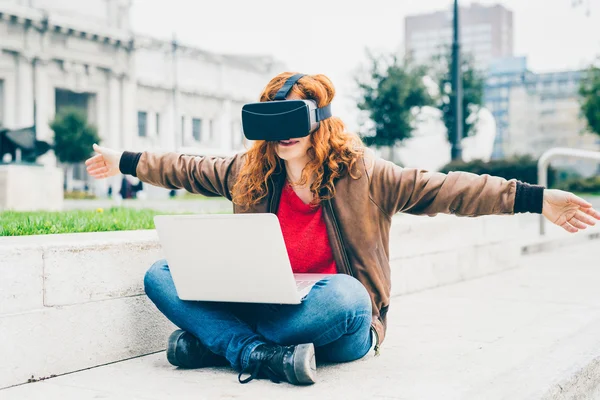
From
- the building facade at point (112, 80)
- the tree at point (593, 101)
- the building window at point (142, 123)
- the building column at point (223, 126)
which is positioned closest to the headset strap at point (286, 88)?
the tree at point (593, 101)

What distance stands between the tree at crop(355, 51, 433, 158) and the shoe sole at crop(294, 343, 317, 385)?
81.7 ft

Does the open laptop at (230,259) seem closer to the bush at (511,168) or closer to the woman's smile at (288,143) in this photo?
the woman's smile at (288,143)

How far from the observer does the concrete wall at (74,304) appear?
287cm

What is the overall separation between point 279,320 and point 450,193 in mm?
814

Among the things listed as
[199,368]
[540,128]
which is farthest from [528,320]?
[540,128]

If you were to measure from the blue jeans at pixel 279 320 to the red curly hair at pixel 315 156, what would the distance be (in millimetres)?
406

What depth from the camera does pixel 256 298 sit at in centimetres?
281

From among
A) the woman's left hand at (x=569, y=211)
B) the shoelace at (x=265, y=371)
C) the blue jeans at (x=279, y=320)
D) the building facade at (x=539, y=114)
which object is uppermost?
the building facade at (x=539, y=114)

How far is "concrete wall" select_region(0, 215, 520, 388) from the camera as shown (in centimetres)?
287

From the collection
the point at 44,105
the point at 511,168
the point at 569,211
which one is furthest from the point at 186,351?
the point at 44,105

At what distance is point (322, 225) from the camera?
10.1ft

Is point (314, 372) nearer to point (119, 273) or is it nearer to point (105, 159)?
point (119, 273)

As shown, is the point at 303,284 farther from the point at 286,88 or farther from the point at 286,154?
the point at 286,88

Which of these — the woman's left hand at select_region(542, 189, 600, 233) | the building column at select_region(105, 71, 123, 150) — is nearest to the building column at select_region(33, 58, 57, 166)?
the building column at select_region(105, 71, 123, 150)
